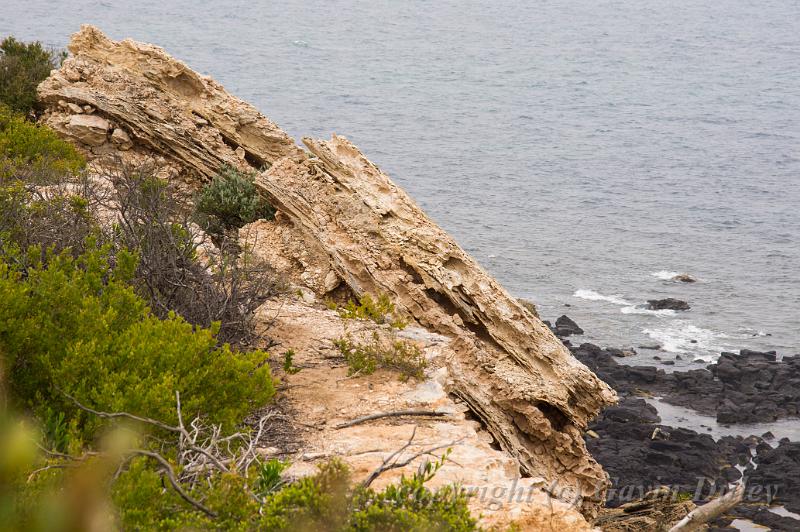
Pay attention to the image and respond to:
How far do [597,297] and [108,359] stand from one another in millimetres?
31852

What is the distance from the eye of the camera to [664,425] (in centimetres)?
2423

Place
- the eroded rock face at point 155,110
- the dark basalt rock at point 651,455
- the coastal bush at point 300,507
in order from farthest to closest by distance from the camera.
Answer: the dark basalt rock at point 651,455, the eroded rock face at point 155,110, the coastal bush at point 300,507

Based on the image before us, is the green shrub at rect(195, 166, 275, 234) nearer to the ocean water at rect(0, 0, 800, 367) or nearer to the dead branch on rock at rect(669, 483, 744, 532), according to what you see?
the dead branch on rock at rect(669, 483, 744, 532)

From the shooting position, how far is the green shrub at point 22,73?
1867cm

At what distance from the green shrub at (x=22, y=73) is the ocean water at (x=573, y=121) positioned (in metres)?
20.5

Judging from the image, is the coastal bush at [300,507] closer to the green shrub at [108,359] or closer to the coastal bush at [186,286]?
the green shrub at [108,359]

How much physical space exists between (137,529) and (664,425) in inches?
848

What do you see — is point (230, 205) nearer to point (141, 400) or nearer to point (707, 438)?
point (141, 400)

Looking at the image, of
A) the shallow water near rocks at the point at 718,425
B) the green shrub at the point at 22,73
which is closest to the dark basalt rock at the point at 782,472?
Answer: the shallow water near rocks at the point at 718,425

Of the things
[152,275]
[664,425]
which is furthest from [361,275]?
[664,425]

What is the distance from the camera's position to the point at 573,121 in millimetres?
71000

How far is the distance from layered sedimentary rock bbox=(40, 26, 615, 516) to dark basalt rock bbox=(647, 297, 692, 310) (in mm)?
22007

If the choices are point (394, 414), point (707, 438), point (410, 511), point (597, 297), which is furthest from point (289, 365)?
point (597, 297)

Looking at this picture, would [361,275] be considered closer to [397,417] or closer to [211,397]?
[397,417]
